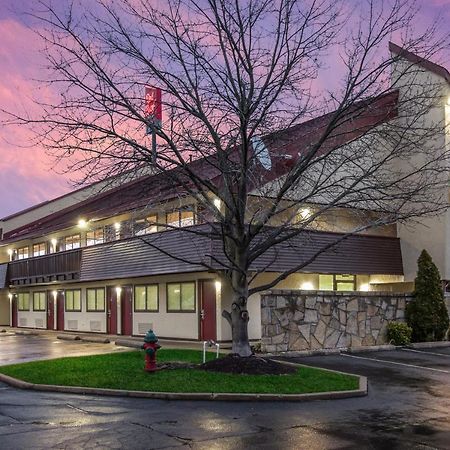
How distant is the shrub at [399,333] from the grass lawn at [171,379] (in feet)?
25.7

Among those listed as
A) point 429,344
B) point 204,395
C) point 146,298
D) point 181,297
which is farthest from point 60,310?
point 204,395

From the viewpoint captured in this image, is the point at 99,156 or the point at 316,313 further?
the point at 316,313

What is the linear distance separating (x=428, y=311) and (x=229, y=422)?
15.3 meters

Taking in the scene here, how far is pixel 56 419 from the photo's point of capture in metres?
9.66

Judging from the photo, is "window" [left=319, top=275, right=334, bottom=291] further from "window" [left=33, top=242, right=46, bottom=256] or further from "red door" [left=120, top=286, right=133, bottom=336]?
"window" [left=33, top=242, right=46, bottom=256]

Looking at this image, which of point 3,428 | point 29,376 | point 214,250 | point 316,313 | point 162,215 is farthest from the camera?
point 162,215

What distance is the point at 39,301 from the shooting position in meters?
41.0

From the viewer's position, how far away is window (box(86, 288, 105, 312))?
32562mm

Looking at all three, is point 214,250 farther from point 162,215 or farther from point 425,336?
point 425,336

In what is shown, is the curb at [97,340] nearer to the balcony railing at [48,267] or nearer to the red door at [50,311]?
the balcony railing at [48,267]

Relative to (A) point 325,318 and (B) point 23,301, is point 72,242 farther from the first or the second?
(A) point 325,318

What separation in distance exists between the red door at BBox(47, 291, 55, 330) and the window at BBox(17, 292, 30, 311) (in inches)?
172

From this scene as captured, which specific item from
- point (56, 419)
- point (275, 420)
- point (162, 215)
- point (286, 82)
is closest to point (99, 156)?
point (286, 82)

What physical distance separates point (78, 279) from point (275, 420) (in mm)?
23551
